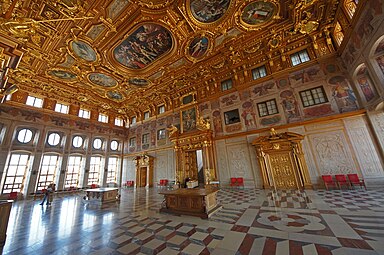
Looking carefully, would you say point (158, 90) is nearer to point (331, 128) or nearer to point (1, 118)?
point (1, 118)

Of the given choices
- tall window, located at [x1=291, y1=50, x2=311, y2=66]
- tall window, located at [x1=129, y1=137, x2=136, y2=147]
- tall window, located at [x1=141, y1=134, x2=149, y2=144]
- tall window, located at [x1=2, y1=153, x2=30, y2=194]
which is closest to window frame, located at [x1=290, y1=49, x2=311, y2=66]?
tall window, located at [x1=291, y1=50, x2=311, y2=66]

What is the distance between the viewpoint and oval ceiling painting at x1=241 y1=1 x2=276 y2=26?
6.94m

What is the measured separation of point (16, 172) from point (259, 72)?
63.1 ft

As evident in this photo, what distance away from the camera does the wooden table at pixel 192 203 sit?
167 inches

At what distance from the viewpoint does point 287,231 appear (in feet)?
9.54

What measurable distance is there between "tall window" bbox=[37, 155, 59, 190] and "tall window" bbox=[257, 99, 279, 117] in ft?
56.5

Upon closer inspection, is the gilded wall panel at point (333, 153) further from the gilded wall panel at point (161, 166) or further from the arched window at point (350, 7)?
the gilded wall panel at point (161, 166)

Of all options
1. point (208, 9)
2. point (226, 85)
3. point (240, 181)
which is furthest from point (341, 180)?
point (208, 9)

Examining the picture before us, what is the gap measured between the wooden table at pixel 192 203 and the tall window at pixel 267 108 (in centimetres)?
683

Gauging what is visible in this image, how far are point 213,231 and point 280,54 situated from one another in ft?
35.4

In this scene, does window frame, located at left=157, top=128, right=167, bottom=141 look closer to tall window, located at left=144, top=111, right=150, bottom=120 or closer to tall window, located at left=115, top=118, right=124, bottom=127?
tall window, located at left=144, top=111, right=150, bottom=120

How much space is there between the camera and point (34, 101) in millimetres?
11859

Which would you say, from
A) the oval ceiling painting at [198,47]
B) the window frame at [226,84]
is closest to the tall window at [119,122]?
the oval ceiling painting at [198,47]

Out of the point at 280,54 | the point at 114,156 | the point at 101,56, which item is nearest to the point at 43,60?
the point at 101,56
